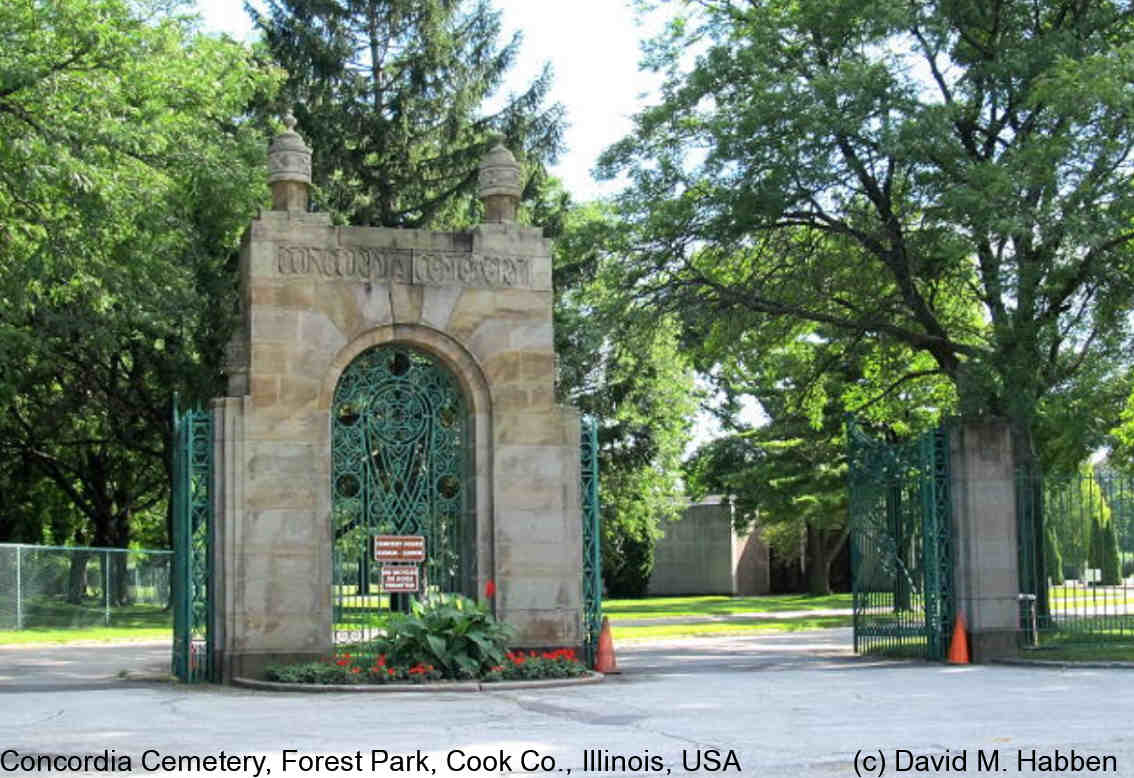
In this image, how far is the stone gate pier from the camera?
1691cm

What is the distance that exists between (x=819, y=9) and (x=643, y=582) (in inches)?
1564

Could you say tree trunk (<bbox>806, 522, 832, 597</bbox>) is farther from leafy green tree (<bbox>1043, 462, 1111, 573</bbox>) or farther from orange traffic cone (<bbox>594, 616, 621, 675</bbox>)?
orange traffic cone (<bbox>594, 616, 621, 675</bbox>)

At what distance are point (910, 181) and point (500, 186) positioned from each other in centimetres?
837

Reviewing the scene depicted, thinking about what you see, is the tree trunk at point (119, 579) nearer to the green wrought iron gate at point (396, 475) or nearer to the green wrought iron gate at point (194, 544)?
the green wrought iron gate at point (194, 544)

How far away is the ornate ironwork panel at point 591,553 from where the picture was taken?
60.1 feet

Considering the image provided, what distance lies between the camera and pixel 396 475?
17.7 m

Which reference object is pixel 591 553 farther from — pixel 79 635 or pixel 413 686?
pixel 79 635

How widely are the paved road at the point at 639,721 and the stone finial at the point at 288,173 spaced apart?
18.9 feet

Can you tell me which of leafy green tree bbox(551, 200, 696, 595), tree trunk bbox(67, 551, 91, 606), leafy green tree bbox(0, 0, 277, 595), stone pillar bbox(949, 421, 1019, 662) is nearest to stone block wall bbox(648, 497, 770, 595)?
leafy green tree bbox(551, 200, 696, 595)

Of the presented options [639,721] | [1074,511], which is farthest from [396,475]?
[1074,511]

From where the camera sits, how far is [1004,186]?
65.8 feet

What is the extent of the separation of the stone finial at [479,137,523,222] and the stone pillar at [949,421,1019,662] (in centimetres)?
677

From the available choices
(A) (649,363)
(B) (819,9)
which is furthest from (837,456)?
(B) (819,9)

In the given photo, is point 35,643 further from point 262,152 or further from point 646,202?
point 646,202
